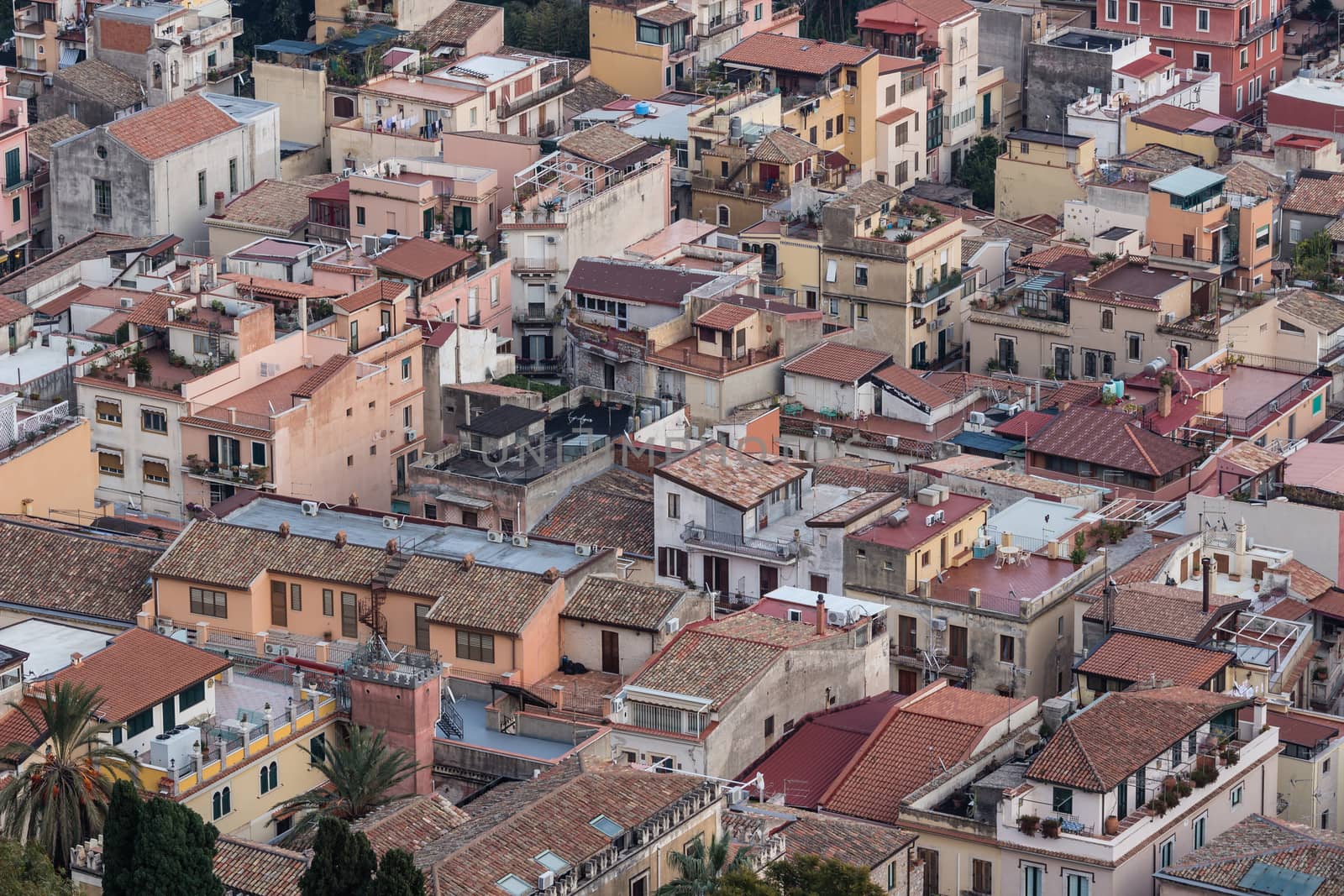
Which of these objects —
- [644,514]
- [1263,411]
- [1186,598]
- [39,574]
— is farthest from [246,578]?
[1263,411]

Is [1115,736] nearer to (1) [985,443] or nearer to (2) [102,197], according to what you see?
(1) [985,443]

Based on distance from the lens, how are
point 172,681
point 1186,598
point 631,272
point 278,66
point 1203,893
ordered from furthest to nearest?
point 278,66, point 631,272, point 1186,598, point 172,681, point 1203,893

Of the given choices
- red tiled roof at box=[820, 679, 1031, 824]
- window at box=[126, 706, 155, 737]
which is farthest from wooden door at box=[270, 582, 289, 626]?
red tiled roof at box=[820, 679, 1031, 824]

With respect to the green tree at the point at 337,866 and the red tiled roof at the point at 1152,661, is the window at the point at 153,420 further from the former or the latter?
A: the green tree at the point at 337,866

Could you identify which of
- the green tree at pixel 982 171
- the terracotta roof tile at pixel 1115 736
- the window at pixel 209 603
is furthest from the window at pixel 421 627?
the green tree at pixel 982 171

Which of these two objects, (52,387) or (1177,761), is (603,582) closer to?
(1177,761)
